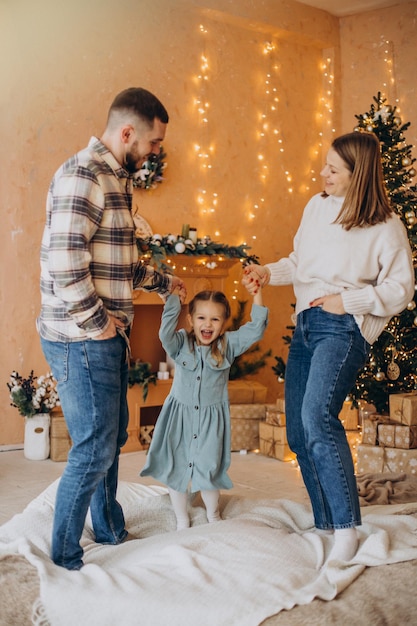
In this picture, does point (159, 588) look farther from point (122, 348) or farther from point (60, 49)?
point (60, 49)

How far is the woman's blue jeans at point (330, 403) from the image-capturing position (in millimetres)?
2475

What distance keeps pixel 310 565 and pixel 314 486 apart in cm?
40

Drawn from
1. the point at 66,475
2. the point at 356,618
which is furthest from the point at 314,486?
the point at 66,475

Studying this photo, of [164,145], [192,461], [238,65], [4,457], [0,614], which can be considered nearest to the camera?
[0,614]

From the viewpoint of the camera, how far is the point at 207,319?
308 centimetres

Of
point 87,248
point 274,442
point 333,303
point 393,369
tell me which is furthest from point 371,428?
point 87,248

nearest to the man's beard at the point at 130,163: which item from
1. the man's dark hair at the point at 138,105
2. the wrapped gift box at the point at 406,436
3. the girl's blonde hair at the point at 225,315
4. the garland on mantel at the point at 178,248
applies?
the man's dark hair at the point at 138,105

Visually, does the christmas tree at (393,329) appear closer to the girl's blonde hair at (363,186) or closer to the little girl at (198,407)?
the little girl at (198,407)

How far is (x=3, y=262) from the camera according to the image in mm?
4797

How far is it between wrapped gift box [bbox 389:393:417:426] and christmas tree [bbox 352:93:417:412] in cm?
17

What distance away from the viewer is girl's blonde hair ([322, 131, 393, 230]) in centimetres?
254

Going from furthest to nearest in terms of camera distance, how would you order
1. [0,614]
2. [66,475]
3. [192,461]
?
[192,461]
[66,475]
[0,614]

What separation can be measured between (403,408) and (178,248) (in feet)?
5.45

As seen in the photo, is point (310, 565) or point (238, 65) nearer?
point (310, 565)
